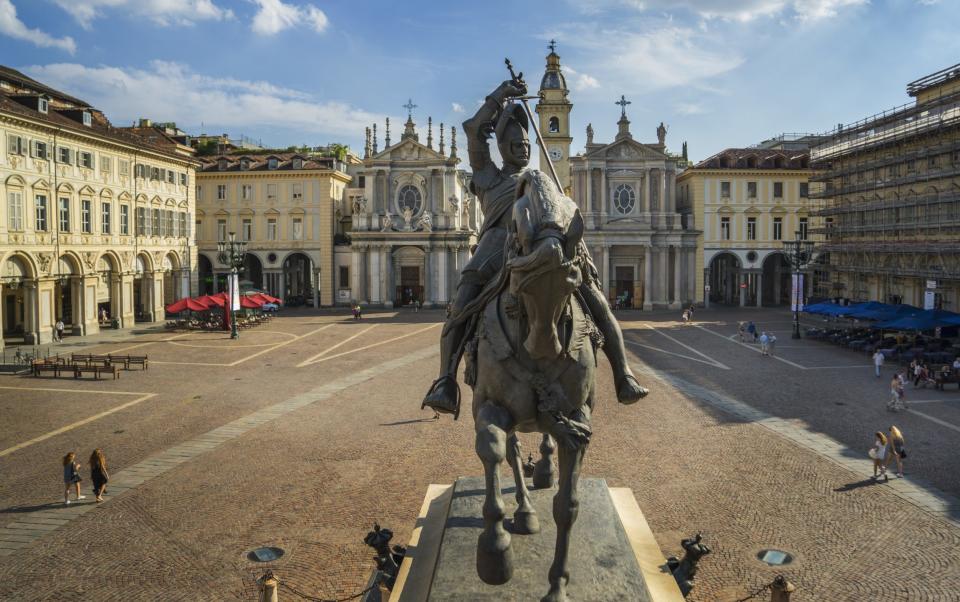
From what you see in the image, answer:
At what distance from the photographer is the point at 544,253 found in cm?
582

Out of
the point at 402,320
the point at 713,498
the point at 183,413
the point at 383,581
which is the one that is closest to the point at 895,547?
the point at 713,498

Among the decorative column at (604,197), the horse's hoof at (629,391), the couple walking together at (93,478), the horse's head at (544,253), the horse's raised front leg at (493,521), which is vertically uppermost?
the decorative column at (604,197)

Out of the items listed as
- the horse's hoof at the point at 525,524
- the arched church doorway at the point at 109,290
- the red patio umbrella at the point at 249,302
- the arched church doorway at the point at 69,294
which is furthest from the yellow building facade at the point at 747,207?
the horse's hoof at the point at 525,524

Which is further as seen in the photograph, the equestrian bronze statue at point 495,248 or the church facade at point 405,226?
the church facade at point 405,226

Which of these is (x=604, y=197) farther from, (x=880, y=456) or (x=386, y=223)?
(x=880, y=456)

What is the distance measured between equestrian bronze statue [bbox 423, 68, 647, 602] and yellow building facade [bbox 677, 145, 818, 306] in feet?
183

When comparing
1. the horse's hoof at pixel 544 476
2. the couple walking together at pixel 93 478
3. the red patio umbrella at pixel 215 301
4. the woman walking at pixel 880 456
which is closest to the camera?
the horse's hoof at pixel 544 476

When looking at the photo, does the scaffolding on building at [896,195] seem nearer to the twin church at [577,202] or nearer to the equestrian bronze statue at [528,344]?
the twin church at [577,202]

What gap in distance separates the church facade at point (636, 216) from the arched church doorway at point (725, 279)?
4.96 m

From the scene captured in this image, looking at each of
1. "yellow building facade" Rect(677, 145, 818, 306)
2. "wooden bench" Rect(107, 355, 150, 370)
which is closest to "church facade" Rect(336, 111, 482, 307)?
"yellow building facade" Rect(677, 145, 818, 306)

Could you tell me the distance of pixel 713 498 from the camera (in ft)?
43.3

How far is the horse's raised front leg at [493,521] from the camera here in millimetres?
6906

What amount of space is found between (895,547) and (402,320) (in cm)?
4214

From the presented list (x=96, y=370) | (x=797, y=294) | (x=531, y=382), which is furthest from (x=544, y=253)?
(x=797, y=294)
